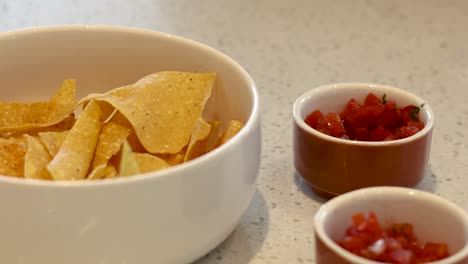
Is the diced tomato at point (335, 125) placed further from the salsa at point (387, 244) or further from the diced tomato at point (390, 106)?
the salsa at point (387, 244)

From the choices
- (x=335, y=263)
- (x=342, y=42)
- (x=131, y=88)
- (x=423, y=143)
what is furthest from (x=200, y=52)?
(x=342, y=42)

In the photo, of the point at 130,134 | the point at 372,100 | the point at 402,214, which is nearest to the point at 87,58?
the point at 130,134

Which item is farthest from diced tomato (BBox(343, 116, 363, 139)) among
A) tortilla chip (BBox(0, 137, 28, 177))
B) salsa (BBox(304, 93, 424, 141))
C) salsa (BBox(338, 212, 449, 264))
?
tortilla chip (BBox(0, 137, 28, 177))

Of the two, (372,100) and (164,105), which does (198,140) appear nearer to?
(164,105)

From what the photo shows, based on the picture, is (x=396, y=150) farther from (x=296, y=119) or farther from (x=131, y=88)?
(x=131, y=88)

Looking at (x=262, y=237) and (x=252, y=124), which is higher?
(x=252, y=124)

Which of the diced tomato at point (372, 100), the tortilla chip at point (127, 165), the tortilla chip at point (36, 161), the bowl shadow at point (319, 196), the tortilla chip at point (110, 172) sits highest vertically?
the tortilla chip at point (127, 165)

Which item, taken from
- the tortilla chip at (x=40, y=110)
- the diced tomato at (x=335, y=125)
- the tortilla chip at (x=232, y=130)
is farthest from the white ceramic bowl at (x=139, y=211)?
the tortilla chip at (x=40, y=110)
